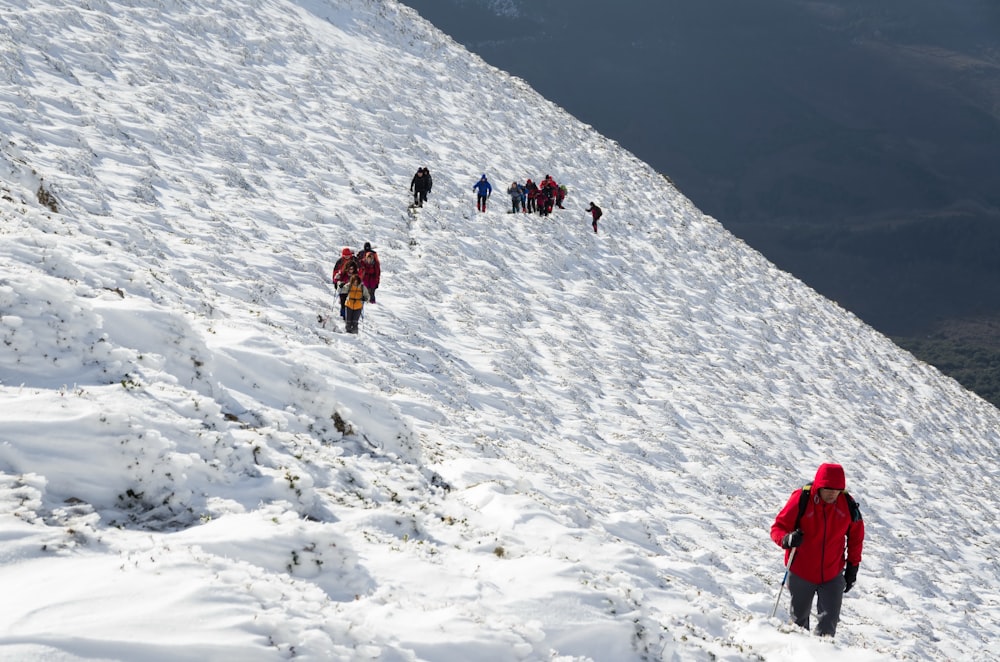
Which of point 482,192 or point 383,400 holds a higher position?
point 482,192

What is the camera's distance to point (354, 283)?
44.4ft

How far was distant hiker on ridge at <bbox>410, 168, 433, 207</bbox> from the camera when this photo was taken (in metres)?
23.8

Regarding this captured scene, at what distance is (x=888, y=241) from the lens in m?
196

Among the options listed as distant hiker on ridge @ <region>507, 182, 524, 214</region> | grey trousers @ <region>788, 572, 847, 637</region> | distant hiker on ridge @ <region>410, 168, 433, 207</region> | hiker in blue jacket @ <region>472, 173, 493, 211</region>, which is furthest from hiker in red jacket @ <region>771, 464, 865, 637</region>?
distant hiker on ridge @ <region>507, 182, 524, 214</region>

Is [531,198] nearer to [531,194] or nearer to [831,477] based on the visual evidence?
[531,194]

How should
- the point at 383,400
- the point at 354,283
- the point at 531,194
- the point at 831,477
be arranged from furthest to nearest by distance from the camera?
the point at 531,194, the point at 354,283, the point at 383,400, the point at 831,477

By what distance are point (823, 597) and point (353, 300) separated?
349 inches

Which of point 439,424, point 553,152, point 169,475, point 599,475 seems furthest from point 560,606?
point 553,152

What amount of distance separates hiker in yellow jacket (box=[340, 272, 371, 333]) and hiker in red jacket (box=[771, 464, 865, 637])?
8.30 m

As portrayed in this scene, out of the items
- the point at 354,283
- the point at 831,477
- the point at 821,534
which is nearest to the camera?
the point at 831,477

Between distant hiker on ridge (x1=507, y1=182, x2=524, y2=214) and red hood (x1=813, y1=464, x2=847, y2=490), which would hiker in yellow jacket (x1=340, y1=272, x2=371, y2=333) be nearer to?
red hood (x1=813, y1=464, x2=847, y2=490)

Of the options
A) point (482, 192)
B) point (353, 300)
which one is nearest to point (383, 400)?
point (353, 300)

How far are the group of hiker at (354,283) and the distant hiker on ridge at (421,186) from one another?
9.01 m

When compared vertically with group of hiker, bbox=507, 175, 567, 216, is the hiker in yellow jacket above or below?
below
